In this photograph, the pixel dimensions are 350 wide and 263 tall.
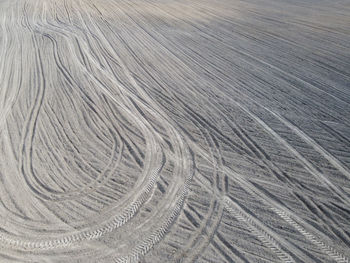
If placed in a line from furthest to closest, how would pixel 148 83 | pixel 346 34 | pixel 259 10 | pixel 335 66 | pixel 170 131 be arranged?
pixel 259 10 < pixel 346 34 < pixel 335 66 < pixel 148 83 < pixel 170 131

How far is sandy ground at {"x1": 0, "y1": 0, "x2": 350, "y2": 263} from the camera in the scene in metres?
4.24

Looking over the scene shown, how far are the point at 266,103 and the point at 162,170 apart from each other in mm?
3441

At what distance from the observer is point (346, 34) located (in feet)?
40.5

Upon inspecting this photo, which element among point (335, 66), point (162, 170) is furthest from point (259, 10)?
point (162, 170)

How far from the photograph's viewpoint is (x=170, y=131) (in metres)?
6.50

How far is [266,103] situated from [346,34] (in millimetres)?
7205

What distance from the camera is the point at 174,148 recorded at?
6008 mm

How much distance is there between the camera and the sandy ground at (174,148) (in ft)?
13.9

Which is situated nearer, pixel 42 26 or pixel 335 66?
pixel 335 66

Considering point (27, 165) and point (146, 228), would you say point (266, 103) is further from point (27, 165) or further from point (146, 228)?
point (27, 165)

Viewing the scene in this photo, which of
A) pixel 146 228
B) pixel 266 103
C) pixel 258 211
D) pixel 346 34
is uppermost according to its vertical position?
pixel 346 34

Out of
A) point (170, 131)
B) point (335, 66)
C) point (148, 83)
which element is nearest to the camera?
point (170, 131)

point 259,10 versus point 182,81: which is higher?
point 259,10

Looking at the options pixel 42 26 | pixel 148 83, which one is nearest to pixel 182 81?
pixel 148 83
